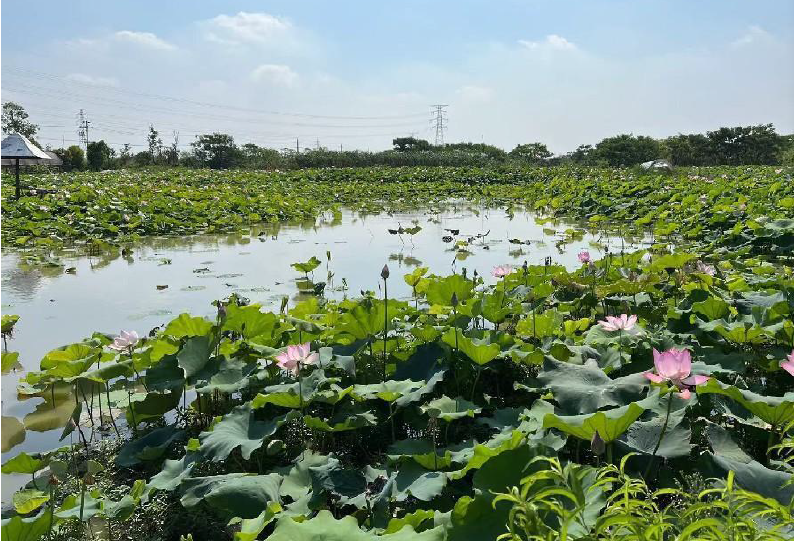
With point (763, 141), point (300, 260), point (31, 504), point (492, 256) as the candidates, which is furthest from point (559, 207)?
point (763, 141)

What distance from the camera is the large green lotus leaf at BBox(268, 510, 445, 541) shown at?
1.09m

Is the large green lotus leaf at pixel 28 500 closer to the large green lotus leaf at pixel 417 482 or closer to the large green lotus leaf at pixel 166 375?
the large green lotus leaf at pixel 166 375

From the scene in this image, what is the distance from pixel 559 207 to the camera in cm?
1102

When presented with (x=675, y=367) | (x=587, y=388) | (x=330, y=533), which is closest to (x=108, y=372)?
(x=330, y=533)

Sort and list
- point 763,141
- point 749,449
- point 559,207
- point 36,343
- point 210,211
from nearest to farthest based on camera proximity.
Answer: point 749,449 → point 36,343 → point 210,211 → point 559,207 → point 763,141

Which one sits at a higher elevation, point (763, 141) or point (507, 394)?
point (763, 141)

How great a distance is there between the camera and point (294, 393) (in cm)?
187

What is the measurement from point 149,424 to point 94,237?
5.36 metres

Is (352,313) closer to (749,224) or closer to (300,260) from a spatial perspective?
(300,260)

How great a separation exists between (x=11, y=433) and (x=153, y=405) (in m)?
0.57

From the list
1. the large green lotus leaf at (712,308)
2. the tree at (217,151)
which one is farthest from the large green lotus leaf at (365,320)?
the tree at (217,151)

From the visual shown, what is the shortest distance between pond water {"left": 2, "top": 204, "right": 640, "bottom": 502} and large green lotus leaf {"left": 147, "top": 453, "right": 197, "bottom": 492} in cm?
58

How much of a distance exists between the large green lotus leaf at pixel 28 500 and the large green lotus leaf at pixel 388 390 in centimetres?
91

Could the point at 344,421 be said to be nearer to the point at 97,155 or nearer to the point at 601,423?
the point at 601,423
